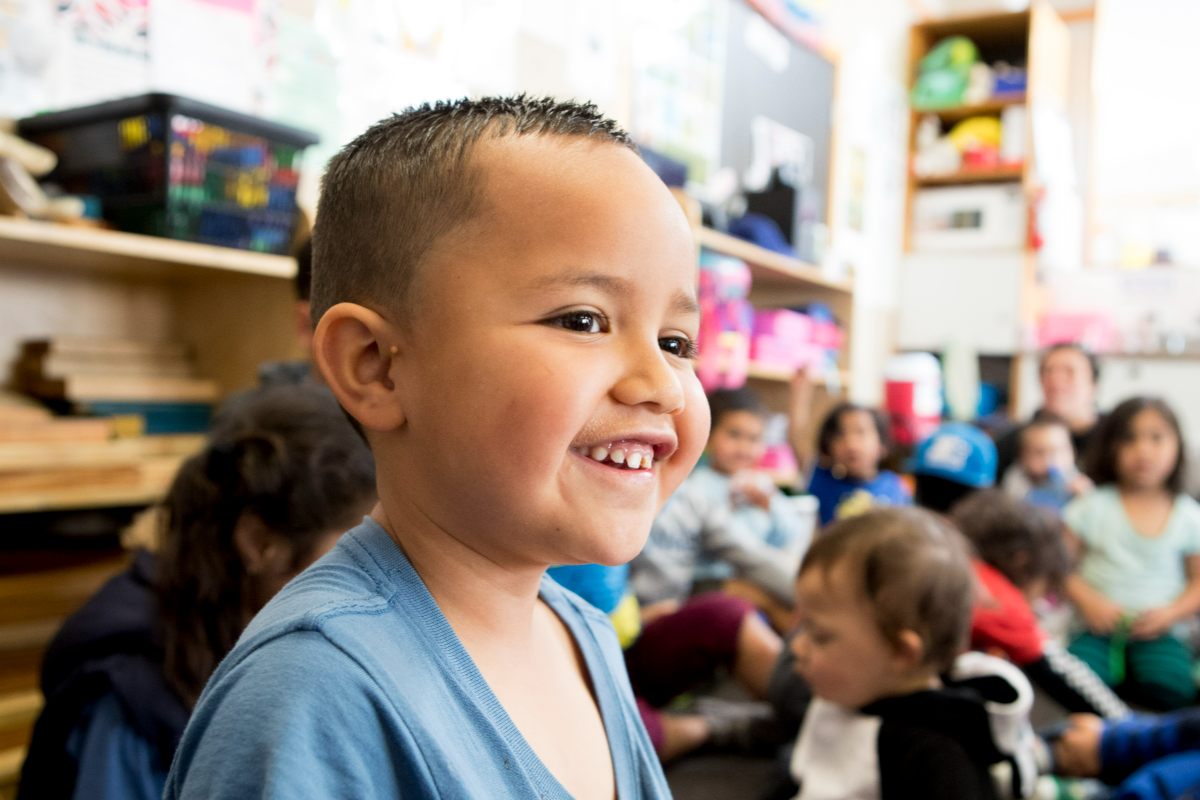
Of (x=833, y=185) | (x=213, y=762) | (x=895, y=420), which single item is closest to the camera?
(x=213, y=762)

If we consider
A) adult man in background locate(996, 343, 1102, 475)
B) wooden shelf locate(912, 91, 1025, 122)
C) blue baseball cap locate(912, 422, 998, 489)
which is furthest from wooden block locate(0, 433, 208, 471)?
wooden shelf locate(912, 91, 1025, 122)

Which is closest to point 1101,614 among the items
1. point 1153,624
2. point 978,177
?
point 1153,624

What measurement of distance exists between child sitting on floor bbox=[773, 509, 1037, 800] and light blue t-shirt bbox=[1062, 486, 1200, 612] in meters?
1.32

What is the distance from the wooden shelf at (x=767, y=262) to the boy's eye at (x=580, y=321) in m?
1.79

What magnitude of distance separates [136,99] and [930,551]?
4.28 ft

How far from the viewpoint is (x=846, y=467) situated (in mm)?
2605

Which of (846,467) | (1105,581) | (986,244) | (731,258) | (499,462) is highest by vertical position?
(986,244)

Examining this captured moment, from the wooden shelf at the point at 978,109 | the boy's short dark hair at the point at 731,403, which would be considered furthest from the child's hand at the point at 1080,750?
the wooden shelf at the point at 978,109

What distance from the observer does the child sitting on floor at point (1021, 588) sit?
64.6 inches

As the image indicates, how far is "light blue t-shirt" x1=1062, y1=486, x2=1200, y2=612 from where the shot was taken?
89.8 inches

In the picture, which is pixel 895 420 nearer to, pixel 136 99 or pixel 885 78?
pixel 885 78

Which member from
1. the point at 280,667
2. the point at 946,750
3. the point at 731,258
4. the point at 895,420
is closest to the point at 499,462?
the point at 280,667

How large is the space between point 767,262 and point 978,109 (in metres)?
2.31

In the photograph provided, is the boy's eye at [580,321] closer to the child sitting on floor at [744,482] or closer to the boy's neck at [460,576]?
the boy's neck at [460,576]
